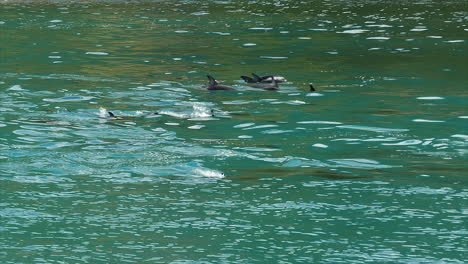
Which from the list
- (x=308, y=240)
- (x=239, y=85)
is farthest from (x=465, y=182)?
(x=239, y=85)

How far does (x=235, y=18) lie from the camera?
35.5 metres

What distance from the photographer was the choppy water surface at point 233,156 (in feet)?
27.6

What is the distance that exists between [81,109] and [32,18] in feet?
68.9

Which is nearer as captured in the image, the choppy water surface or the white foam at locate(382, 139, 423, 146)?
the choppy water surface

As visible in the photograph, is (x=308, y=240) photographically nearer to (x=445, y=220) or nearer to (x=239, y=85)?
(x=445, y=220)

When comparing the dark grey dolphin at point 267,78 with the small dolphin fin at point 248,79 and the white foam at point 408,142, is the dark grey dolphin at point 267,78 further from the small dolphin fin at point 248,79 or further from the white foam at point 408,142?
the white foam at point 408,142

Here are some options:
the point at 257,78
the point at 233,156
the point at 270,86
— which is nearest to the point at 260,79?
the point at 257,78

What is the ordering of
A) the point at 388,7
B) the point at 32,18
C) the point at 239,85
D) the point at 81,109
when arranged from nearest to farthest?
1. the point at 81,109
2. the point at 239,85
3. the point at 32,18
4. the point at 388,7

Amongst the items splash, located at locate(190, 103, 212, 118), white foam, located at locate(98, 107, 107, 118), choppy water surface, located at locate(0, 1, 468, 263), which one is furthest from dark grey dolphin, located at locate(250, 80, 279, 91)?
white foam, located at locate(98, 107, 107, 118)

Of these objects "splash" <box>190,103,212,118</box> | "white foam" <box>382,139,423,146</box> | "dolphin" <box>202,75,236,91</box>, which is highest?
→ "white foam" <box>382,139,423,146</box>

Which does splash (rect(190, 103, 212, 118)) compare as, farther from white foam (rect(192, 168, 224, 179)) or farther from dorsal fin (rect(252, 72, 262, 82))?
white foam (rect(192, 168, 224, 179))

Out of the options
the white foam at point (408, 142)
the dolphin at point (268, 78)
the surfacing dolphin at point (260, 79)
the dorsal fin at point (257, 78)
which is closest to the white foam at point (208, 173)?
the white foam at point (408, 142)

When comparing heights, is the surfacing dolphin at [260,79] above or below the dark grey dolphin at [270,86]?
below

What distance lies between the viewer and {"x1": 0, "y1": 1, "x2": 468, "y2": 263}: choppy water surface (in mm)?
8398
